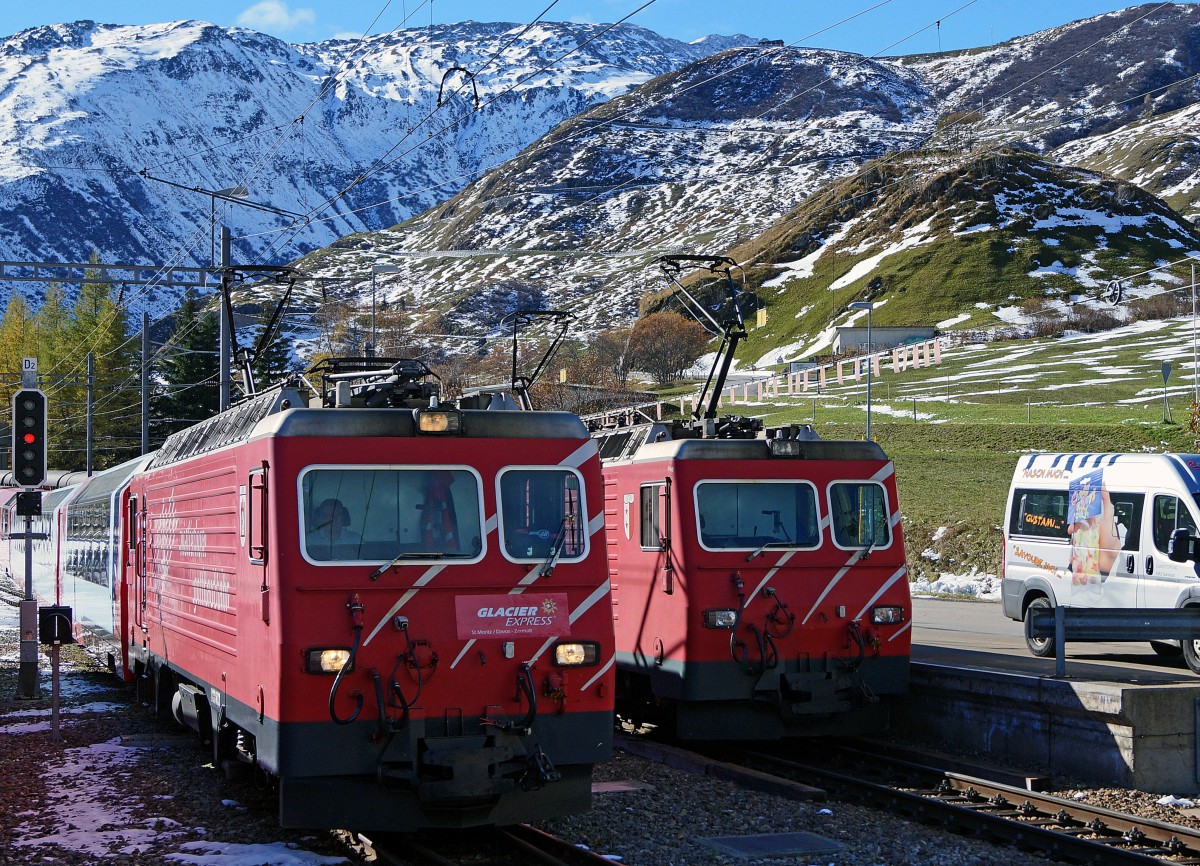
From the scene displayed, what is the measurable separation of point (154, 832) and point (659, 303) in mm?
120427

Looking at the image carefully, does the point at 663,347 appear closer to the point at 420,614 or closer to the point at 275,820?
the point at 275,820

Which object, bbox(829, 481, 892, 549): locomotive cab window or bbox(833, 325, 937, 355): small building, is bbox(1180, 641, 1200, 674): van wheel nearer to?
bbox(829, 481, 892, 549): locomotive cab window

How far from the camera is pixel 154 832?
32.7 ft

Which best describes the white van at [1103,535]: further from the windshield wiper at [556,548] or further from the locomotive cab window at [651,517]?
the windshield wiper at [556,548]

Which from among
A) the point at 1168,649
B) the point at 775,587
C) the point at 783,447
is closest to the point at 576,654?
the point at 775,587

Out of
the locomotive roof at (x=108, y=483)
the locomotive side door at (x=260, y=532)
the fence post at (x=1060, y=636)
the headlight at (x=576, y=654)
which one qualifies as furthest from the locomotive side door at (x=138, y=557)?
the fence post at (x=1060, y=636)

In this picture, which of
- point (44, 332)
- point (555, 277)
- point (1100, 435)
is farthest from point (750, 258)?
point (1100, 435)

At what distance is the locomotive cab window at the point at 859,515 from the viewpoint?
43.9ft

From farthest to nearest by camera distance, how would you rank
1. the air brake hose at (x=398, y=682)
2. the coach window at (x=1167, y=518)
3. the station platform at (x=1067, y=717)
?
1. the coach window at (x=1167, y=518)
2. the station platform at (x=1067, y=717)
3. the air brake hose at (x=398, y=682)

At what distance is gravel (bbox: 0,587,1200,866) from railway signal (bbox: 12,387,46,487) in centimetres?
367

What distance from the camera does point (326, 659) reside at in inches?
347

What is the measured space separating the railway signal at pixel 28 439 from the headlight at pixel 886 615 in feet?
31.8

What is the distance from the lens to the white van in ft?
54.1

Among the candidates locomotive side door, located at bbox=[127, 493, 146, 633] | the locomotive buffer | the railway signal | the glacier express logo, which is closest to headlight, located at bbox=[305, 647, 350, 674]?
the glacier express logo
